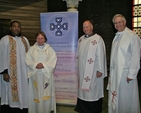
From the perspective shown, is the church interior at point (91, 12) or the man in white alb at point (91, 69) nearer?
the man in white alb at point (91, 69)

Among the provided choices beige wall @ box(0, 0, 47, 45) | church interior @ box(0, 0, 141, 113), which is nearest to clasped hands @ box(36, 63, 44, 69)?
beige wall @ box(0, 0, 47, 45)

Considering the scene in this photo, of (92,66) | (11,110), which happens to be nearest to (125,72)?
(92,66)

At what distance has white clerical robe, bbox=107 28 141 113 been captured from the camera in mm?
2979

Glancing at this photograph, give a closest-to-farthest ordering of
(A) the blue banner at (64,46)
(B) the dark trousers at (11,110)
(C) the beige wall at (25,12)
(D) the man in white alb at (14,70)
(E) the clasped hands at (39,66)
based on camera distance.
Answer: (E) the clasped hands at (39,66)
(D) the man in white alb at (14,70)
(B) the dark trousers at (11,110)
(A) the blue banner at (64,46)
(C) the beige wall at (25,12)

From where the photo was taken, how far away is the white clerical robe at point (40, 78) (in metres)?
3.58

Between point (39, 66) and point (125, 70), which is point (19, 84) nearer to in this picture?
point (39, 66)

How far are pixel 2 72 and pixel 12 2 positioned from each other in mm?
3643

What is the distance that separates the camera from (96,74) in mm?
3824

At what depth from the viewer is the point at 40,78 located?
3588mm

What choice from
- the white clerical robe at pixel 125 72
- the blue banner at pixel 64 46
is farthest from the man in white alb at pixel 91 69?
the white clerical robe at pixel 125 72

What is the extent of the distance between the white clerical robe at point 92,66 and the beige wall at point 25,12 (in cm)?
362

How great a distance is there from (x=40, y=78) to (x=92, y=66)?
3.40 ft

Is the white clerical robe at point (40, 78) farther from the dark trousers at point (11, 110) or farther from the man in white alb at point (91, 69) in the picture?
the man in white alb at point (91, 69)

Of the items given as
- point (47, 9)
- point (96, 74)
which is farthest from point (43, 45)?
point (47, 9)
